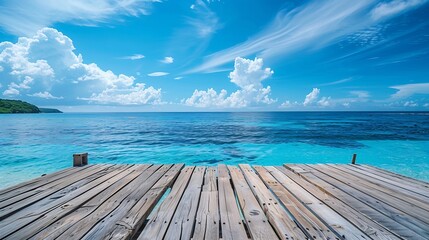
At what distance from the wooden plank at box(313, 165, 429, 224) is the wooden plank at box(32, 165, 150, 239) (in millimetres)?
4570

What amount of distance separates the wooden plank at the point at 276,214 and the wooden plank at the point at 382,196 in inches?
73.5

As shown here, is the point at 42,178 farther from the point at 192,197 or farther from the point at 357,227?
the point at 357,227

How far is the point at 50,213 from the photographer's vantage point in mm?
2693

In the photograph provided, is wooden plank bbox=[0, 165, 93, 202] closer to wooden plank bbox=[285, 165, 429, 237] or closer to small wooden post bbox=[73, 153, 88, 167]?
small wooden post bbox=[73, 153, 88, 167]

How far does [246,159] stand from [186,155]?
530 cm

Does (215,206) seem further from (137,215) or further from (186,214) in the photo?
(137,215)

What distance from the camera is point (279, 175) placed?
4.57 meters

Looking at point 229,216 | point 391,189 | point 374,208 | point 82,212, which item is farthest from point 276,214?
point 391,189

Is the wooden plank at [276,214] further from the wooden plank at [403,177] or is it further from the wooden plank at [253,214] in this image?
the wooden plank at [403,177]

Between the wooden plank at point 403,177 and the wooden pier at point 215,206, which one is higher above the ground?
the wooden pier at point 215,206

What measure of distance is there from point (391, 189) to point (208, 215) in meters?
3.80

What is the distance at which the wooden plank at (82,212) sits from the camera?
7.36 ft

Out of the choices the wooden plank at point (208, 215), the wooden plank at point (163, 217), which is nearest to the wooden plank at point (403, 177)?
the wooden plank at point (208, 215)

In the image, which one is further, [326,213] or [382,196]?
[382,196]
